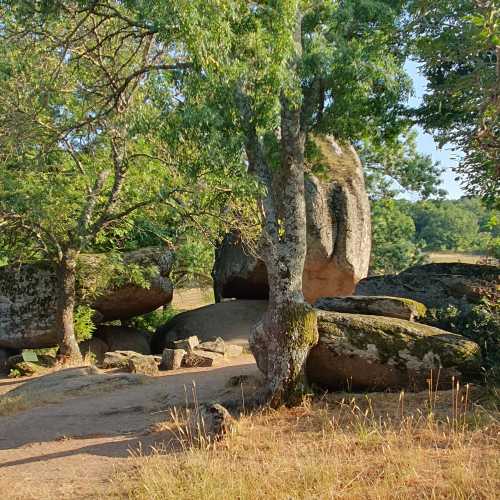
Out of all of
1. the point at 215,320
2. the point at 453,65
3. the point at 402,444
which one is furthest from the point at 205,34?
the point at 215,320

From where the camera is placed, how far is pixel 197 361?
591 inches

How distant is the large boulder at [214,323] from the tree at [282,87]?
10096 millimetres

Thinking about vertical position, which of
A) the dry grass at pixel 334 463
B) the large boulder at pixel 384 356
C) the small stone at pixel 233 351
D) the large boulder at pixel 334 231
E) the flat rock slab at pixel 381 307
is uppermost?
the large boulder at pixel 334 231

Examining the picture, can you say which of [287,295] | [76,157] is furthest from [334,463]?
[76,157]

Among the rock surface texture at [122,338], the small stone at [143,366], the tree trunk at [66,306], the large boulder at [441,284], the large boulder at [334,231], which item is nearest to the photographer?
the large boulder at [441,284]

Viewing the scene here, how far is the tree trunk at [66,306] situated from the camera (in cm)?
1617

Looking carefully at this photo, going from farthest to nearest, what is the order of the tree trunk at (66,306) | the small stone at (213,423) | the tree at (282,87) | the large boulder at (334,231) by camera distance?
the large boulder at (334,231) → the tree trunk at (66,306) → the tree at (282,87) → the small stone at (213,423)

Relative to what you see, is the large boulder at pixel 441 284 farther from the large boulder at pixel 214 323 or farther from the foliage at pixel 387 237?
the foliage at pixel 387 237

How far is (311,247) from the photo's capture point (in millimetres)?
18875

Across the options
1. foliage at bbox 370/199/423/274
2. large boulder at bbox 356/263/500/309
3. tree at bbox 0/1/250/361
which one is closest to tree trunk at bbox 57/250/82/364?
tree at bbox 0/1/250/361

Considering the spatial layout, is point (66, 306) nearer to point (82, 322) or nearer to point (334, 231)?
point (82, 322)

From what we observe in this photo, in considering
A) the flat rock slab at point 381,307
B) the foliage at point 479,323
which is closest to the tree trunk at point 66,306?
the flat rock slab at point 381,307

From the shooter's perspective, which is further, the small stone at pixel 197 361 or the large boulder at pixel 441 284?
the small stone at pixel 197 361

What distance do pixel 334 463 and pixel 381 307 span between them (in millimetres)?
5403
